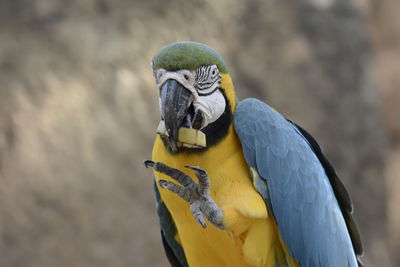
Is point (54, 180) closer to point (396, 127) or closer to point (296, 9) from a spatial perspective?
point (296, 9)

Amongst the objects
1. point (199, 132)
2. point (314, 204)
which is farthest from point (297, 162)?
point (199, 132)

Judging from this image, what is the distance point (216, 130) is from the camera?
7.69 feet

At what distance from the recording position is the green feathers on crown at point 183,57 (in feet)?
7.34

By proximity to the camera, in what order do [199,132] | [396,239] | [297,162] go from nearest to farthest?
[199,132] → [297,162] → [396,239]

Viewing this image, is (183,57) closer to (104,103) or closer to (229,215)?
(229,215)

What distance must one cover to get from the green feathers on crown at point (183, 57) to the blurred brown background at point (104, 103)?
98.3 inches

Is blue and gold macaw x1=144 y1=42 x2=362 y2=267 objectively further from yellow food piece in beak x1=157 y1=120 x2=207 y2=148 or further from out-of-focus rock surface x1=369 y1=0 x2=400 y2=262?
out-of-focus rock surface x1=369 y1=0 x2=400 y2=262

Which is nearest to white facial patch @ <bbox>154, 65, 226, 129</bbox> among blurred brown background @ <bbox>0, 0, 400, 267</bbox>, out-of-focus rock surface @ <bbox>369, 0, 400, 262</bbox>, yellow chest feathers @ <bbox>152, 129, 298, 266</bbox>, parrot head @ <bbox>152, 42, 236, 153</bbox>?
parrot head @ <bbox>152, 42, 236, 153</bbox>

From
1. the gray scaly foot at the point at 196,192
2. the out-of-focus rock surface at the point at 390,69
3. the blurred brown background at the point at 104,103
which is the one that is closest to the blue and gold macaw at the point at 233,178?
the gray scaly foot at the point at 196,192

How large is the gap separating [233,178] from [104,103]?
2.58 meters

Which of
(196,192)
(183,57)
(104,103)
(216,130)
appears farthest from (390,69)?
(196,192)

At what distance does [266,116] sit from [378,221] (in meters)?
3.15

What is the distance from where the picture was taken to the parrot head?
2197mm

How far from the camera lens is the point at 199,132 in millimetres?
2240
